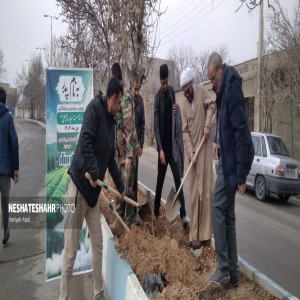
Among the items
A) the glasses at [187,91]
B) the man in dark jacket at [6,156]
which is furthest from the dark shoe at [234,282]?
the man in dark jacket at [6,156]

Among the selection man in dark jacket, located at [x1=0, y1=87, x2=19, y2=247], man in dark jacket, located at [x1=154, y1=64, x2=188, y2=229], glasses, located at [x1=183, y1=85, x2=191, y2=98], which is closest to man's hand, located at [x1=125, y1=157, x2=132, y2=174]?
man in dark jacket, located at [x1=154, y1=64, x2=188, y2=229]

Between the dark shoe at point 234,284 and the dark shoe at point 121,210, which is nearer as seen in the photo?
the dark shoe at point 234,284

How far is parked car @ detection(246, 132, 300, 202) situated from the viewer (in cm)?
973

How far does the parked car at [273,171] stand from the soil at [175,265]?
532 centimetres

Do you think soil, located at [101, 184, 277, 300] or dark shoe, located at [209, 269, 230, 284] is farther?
dark shoe, located at [209, 269, 230, 284]

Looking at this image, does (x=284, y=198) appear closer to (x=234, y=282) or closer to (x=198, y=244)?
(x=198, y=244)

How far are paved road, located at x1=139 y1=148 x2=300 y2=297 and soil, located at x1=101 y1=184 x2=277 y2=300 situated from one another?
1.26m

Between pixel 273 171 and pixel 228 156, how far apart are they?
6834 mm

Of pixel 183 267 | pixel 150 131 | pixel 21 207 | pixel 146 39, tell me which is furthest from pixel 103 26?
pixel 150 131

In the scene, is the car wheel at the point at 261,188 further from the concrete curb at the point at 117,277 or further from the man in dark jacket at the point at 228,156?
the man in dark jacket at the point at 228,156

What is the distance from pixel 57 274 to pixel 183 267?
1.59 meters

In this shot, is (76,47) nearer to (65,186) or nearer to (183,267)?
(65,186)

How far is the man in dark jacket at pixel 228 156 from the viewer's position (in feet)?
11.1

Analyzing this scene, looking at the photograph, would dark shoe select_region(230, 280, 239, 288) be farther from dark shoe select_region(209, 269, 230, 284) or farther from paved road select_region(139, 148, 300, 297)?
paved road select_region(139, 148, 300, 297)
